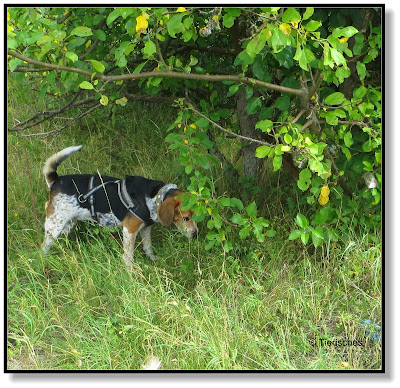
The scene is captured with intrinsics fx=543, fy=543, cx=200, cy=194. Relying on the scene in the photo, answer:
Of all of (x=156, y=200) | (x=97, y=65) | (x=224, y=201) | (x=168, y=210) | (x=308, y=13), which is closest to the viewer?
(x=308, y=13)

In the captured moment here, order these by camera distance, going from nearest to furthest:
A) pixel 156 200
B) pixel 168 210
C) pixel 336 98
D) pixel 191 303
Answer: pixel 336 98 < pixel 191 303 < pixel 168 210 < pixel 156 200

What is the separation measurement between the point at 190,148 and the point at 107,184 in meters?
1.14

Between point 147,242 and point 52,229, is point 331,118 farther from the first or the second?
point 52,229

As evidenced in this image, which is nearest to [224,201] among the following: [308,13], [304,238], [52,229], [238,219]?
[238,219]

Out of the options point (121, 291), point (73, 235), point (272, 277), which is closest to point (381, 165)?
point (272, 277)

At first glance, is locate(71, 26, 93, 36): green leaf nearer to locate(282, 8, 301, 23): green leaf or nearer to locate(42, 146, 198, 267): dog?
locate(282, 8, 301, 23): green leaf

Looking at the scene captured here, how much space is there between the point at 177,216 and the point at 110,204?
1.93 feet

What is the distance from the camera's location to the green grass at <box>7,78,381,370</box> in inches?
120

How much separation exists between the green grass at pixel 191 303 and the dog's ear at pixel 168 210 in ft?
0.82

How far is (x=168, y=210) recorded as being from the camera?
13.1 ft

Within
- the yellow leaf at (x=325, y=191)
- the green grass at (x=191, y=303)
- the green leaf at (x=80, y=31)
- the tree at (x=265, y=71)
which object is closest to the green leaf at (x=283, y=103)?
the tree at (x=265, y=71)

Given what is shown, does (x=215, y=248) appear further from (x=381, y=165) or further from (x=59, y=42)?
(x=59, y=42)

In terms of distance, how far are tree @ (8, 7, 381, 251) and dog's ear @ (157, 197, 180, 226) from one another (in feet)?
1.55

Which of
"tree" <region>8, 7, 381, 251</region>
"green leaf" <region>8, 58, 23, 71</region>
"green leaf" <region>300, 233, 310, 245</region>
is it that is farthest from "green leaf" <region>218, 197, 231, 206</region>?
"green leaf" <region>8, 58, 23, 71</region>
